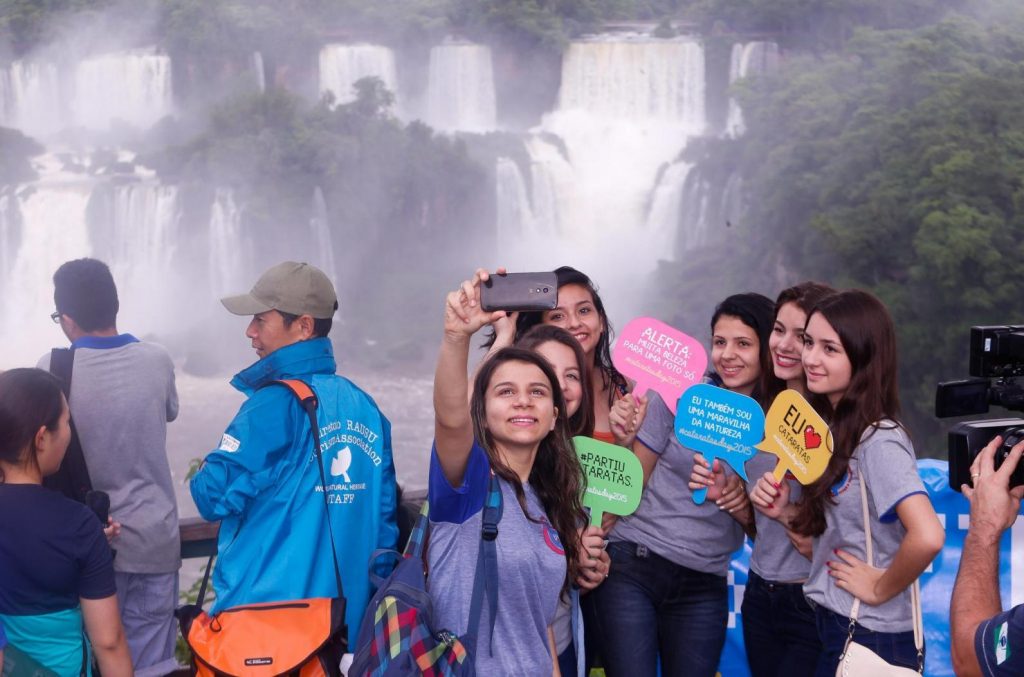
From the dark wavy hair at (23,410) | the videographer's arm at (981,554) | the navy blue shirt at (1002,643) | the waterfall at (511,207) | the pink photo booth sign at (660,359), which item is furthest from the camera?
the waterfall at (511,207)

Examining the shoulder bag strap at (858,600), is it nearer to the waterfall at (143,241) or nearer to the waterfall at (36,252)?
the waterfall at (143,241)

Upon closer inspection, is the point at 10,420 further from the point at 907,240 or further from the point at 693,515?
the point at 907,240

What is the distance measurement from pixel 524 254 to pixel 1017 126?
12.8 m

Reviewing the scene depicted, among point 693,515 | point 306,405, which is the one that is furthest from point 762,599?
point 306,405

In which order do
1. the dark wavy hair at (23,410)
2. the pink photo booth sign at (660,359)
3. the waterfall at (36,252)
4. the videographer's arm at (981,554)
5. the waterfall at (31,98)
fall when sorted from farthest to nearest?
the waterfall at (31,98)
the waterfall at (36,252)
the pink photo booth sign at (660,359)
the dark wavy hair at (23,410)
the videographer's arm at (981,554)

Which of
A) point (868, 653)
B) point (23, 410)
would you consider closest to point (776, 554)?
point (868, 653)

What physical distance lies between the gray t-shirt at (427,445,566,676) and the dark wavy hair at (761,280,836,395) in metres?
0.77

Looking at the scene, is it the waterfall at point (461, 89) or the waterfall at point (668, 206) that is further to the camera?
the waterfall at point (461, 89)

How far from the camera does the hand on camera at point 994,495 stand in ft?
5.79

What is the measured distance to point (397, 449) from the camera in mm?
20234

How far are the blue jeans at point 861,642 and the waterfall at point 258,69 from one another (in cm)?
2753

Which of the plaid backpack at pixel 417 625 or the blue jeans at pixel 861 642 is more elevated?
the plaid backpack at pixel 417 625

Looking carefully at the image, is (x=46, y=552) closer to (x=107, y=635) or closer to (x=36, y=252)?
(x=107, y=635)

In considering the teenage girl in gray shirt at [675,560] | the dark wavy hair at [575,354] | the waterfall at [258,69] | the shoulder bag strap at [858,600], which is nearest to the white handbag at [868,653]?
the shoulder bag strap at [858,600]
